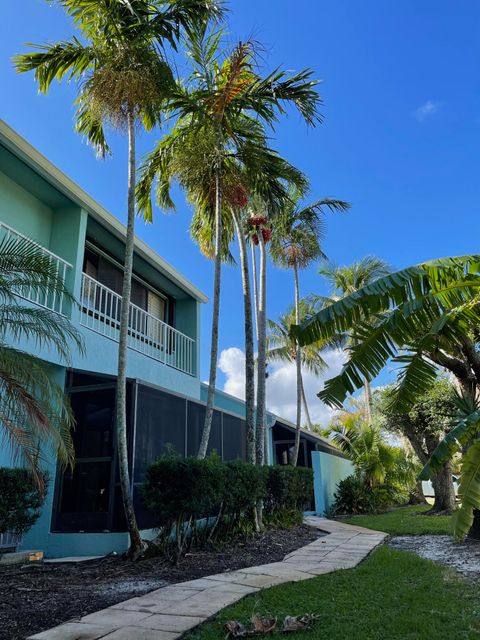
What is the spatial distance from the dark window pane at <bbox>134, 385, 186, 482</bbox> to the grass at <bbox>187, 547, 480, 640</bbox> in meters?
3.48

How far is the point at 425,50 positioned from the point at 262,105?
4.06 meters

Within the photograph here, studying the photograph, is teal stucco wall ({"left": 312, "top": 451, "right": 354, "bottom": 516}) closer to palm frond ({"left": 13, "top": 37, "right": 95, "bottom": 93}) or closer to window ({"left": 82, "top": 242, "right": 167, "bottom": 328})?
window ({"left": 82, "top": 242, "right": 167, "bottom": 328})

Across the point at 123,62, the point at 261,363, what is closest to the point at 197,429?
the point at 261,363

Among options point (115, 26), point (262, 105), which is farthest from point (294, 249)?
point (115, 26)

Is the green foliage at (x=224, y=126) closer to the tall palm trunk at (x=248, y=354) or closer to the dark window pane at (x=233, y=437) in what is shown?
the tall palm trunk at (x=248, y=354)

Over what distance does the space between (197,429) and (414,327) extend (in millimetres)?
6561

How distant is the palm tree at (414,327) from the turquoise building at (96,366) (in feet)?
14.0

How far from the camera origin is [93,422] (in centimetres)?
851

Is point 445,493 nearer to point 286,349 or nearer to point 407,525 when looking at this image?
point 407,525

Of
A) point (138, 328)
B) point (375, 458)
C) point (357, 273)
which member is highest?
point (357, 273)

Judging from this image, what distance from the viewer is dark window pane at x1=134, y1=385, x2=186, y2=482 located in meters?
8.27

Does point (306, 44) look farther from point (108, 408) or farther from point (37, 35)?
point (108, 408)

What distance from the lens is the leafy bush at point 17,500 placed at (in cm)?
668

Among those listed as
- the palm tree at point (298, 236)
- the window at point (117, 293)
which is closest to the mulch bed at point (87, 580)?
the window at point (117, 293)
